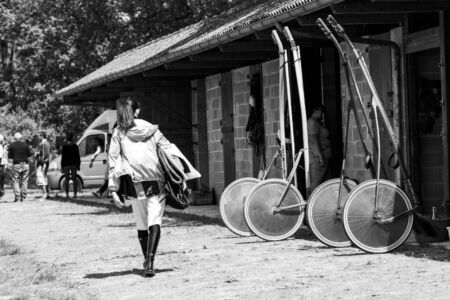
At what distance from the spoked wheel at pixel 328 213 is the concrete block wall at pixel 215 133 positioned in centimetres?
1084

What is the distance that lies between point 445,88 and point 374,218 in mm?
2674

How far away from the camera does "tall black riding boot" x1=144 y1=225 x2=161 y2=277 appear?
9.90 m

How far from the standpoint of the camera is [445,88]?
512 inches

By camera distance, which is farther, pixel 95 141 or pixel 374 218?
pixel 95 141

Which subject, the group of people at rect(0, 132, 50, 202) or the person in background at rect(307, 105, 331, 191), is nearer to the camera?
the person in background at rect(307, 105, 331, 191)

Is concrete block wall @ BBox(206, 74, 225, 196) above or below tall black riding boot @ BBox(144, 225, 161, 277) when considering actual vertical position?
above

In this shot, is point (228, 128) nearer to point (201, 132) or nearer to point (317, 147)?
point (201, 132)

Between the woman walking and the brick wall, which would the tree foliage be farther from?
the woman walking

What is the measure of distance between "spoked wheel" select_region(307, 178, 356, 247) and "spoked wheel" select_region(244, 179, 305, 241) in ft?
2.92

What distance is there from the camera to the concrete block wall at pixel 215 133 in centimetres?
2266

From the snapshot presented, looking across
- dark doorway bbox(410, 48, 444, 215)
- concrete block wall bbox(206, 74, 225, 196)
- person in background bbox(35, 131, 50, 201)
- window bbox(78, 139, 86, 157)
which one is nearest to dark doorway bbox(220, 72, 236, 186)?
concrete block wall bbox(206, 74, 225, 196)

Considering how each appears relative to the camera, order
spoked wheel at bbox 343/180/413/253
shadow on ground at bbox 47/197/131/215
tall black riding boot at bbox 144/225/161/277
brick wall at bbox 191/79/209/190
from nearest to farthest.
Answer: tall black riding boot at bbox 144/225/161/277, spoked wheel at bbox 343/180/413/253, shadow on ground at bbox 47/197/131/215, brick wall at bbox 191/79/209/190

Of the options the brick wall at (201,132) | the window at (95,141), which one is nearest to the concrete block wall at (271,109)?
the brick wall at (201,132)

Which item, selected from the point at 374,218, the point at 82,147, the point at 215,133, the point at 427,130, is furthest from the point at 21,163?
the point at 374,218
